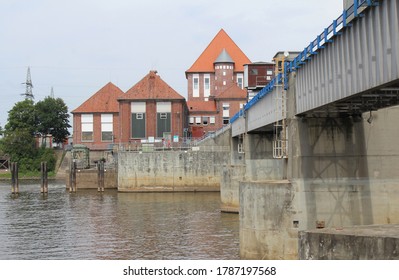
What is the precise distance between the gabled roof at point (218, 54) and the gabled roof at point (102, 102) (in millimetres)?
23325

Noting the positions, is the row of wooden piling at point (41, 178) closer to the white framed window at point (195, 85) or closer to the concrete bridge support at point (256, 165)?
the concrete bridge support at point (256, 165)

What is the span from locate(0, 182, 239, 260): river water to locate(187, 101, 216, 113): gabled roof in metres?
50.3

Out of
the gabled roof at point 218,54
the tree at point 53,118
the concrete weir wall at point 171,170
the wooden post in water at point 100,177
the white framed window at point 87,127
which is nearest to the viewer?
the concrete weir wall at point 171,170

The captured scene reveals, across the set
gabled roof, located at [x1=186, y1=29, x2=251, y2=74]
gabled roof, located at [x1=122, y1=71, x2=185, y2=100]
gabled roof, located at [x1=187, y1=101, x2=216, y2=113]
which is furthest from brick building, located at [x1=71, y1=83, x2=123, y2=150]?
gabled roof, located at [x1=186, y1=29, x2=251, y2=74]

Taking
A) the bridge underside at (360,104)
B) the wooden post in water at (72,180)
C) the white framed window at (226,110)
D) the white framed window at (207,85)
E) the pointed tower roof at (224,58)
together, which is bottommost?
the wooden post in water at (72,180)

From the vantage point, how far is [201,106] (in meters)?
112

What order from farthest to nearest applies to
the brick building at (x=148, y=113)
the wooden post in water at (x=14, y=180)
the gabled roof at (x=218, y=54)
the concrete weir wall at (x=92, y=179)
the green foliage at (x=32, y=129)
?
the gabled roof at (x=218, y=54) < the green foliage at (x=32, y=129) < the brick building at (x=148, y=113) < the concrete weir wall at (x=92, y=179) < the wooden post in water at (x=14, y=180)

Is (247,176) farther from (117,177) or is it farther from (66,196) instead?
(117,177)

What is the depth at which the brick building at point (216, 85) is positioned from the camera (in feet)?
350

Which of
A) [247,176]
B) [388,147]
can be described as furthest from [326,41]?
[247,176]

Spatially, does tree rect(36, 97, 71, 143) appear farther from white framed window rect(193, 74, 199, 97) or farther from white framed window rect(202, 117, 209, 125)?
white framed window rect(202, 117, 209, 125)

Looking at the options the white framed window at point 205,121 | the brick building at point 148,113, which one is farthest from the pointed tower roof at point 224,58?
the brick building at point 148,113

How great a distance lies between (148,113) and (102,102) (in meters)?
16.7

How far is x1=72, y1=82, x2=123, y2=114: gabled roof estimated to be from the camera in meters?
102
